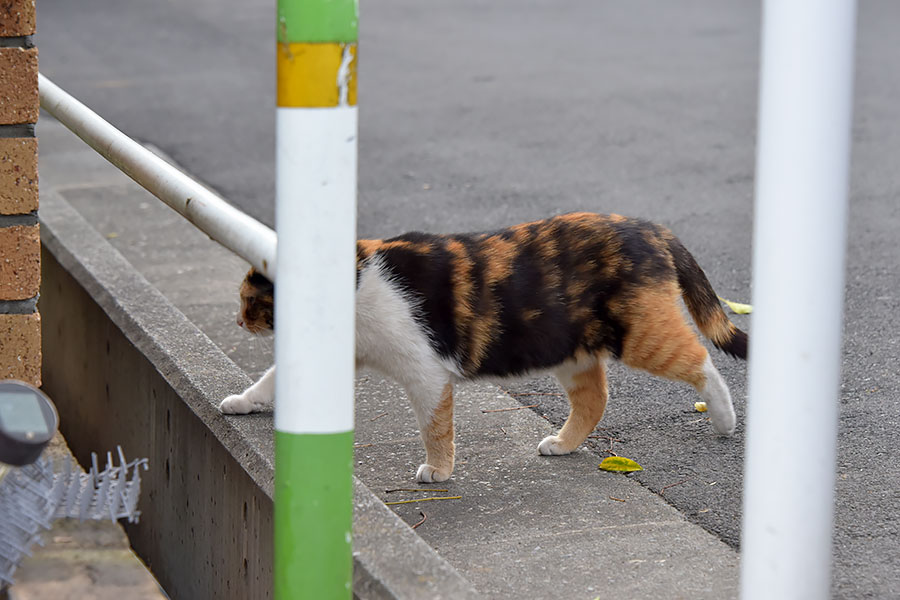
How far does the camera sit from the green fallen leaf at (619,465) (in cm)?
333

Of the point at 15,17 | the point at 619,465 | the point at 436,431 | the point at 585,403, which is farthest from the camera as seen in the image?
the point at 585,403

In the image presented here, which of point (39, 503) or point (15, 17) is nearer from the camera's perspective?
point (39, 503)

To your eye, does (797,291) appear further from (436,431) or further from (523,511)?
(436,431)

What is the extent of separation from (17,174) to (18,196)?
6 cm

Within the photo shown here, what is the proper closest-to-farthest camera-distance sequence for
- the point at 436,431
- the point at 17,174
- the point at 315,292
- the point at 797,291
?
1. the point at 797,291
2. the point at 315,292
3. the point at 17,174
4. the point at 436,431

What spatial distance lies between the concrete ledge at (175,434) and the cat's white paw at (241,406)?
1.5 inches

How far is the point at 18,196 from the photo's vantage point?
10.2ft

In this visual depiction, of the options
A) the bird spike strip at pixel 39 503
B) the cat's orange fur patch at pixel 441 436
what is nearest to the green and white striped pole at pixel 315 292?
the bird spike strip at pixel 39 503

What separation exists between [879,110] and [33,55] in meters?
6.88

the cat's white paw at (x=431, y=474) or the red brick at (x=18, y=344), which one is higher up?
the red brick at (x=18, y=344)

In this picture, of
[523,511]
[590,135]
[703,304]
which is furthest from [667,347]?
[590,135]

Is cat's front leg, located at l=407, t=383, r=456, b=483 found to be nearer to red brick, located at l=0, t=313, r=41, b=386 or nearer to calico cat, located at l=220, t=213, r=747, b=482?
calico cat, located at l=220, t=213, r=747, b=482

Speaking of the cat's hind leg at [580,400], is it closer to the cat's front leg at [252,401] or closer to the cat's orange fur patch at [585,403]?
the cat's orange fur patch at [585,403]

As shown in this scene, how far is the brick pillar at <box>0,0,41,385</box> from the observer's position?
2984 millimetres
